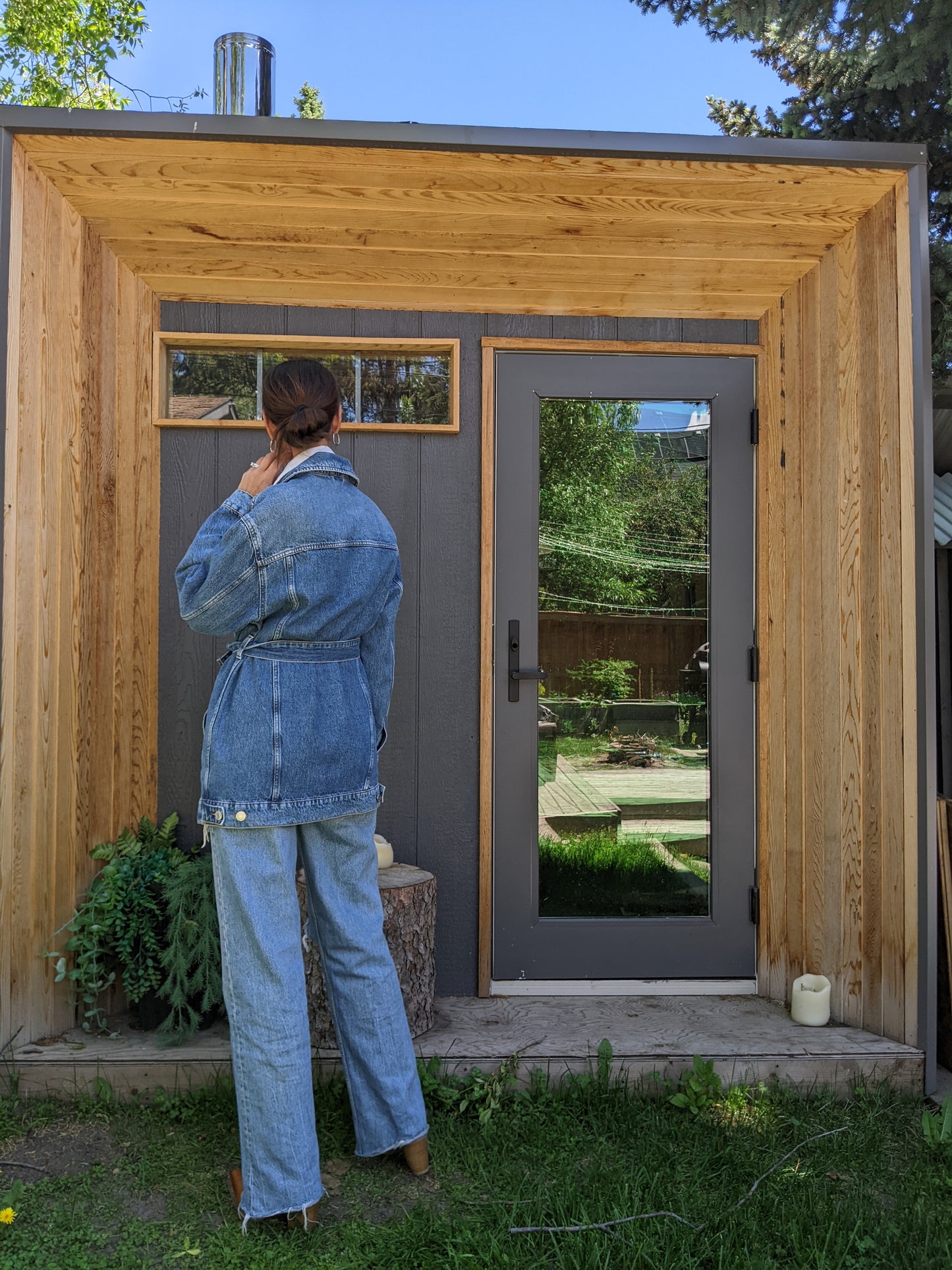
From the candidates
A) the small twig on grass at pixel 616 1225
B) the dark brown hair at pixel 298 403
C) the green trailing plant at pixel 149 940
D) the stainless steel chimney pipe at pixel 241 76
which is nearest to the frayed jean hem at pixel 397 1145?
the small twig on grass at pixel 616 1225

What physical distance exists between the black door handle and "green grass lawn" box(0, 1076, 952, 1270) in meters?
1.25

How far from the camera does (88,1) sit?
33.3 feet

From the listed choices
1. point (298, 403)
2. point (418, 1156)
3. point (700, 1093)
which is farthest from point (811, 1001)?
point (298, 403)

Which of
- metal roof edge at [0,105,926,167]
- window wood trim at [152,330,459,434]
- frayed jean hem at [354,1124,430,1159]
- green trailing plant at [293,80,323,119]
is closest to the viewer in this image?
frayed jean hem at [354,1124,430,1159]

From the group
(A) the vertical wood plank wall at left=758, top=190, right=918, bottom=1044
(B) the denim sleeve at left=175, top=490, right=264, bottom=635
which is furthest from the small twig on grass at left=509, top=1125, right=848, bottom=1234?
(B) the denim sleeve at left=175, top=490, right=264, bottom=635

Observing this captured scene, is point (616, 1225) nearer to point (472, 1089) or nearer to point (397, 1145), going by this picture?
point (397, 1145)

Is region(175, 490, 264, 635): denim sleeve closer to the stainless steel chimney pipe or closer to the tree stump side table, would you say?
the tree stump side table

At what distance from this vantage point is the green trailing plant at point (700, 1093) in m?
A: 2.59

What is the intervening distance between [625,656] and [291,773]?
5.43 ft

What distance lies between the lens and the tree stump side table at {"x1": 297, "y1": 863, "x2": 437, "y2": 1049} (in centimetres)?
277

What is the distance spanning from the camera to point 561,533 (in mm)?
3383

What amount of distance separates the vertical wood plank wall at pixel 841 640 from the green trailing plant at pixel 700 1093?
63 centimetres

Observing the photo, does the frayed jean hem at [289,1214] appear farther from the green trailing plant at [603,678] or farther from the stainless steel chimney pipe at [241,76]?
the stainless steel chimney pipe at [241,76]

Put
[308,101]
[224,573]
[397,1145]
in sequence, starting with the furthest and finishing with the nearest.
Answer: [308,101] < [397,1145] < [224,573]
